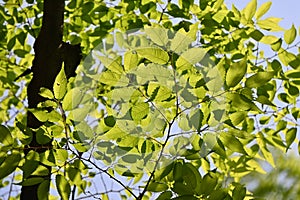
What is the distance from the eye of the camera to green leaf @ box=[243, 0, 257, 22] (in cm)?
124

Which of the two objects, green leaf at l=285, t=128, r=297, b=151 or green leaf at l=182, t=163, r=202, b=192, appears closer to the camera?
green leaf at l=182, t=163, r=202, b=192

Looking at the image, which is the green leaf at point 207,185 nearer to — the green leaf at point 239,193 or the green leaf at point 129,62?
the green leaf at point 239,193

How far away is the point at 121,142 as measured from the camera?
0.81 meters

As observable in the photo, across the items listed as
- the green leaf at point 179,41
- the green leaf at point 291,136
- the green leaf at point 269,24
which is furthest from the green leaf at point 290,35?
the green leaf at point 179,41

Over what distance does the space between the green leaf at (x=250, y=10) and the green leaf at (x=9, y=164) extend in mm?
736

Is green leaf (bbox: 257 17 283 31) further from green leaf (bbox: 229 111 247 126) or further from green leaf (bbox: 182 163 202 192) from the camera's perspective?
green leaf (bbox: 182 163 202 192)

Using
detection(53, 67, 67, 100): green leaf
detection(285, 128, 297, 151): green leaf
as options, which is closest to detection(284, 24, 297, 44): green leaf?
detection(285, 128, 297, 151): green leaf

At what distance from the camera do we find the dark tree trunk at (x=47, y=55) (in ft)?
3.99

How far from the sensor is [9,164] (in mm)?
805

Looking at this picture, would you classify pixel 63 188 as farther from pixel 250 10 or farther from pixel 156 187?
pixel 250 10

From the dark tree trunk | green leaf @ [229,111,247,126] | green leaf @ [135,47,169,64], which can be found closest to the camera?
green leaf @ [135,47,169,64]

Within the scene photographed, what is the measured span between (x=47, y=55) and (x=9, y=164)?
0.50 m

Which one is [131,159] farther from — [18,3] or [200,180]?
[18,3]

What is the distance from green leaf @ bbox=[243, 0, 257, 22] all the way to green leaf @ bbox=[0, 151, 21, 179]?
74cm
